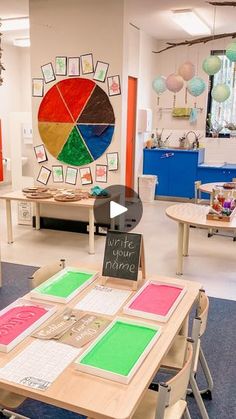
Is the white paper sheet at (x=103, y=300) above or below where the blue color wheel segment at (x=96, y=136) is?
below

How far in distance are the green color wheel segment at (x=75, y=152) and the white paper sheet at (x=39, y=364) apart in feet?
13.1

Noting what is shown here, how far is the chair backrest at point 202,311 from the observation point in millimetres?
1894

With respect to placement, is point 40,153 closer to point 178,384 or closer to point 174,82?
point 174,82

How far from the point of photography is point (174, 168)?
7.64 meters

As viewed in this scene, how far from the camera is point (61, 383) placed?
1.39 m

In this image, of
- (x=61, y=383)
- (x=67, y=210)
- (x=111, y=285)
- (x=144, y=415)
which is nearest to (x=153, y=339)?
(x=144, y=415)

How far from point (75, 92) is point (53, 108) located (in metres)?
0.37

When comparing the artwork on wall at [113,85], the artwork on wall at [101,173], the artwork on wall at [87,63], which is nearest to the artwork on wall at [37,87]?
the artwork on wall at [87,63]

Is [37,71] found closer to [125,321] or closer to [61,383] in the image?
[125,321]

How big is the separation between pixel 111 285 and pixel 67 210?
357cm

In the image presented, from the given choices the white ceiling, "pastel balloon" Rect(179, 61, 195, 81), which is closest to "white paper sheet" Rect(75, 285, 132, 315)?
the white ceiling

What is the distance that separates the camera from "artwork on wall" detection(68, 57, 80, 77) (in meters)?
5.21

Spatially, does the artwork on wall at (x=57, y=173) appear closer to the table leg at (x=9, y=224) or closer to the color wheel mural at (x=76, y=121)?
the color wheel mural at (x=76, y=121)

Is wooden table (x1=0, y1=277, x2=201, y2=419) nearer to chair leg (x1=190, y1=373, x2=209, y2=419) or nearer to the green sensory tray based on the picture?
the green sensory tray
